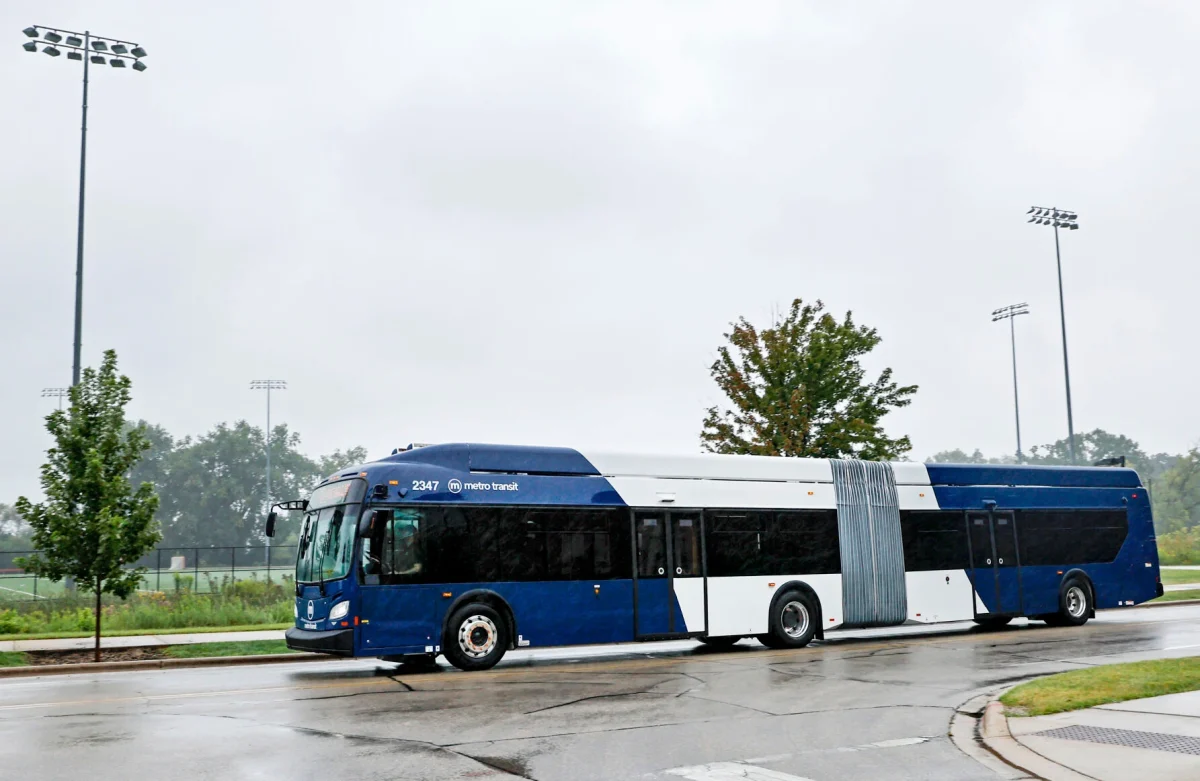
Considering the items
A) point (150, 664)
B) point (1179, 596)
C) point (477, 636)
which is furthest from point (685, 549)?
point (1179, 596)

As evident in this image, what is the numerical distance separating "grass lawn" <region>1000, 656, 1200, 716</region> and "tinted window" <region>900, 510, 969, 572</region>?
7970mm

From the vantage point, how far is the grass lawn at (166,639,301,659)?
19078 millimetres

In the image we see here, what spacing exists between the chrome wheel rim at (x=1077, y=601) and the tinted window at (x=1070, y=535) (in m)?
0.58

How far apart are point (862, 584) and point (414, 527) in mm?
8980

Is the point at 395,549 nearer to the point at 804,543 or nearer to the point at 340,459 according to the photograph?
the point at 804,543

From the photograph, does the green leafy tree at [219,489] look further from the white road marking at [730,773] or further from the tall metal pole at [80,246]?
the white road marking at [730,773]

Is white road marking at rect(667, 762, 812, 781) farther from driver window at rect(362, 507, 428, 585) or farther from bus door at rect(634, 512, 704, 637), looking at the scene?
bus door at rect(634, 512, 704, 637)

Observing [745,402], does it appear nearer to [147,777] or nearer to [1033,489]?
[1033,489]

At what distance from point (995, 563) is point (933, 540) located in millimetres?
1653

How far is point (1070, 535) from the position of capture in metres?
23.5

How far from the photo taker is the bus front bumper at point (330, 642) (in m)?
15.2

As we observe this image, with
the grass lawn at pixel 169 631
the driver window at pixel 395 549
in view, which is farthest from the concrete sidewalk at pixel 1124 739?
the grass lawn at pixel 169 631

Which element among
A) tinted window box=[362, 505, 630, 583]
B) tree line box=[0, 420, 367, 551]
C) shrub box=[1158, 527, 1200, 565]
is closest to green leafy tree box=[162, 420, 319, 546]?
tree line box=[0, 420, 367, 551]

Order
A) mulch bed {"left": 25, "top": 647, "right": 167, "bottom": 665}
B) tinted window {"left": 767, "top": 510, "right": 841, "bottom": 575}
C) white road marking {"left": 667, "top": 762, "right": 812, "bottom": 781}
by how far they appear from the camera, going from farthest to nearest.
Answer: tinted window {"left": 767, "top": 510, "right": 841, "bottom": 575}
mulch bed {"left": 25, "top": 647, "right": 167, "bottom": 665}
white road marking {"left": 667, "top": 762, "right": 812, "bottom": 781}
